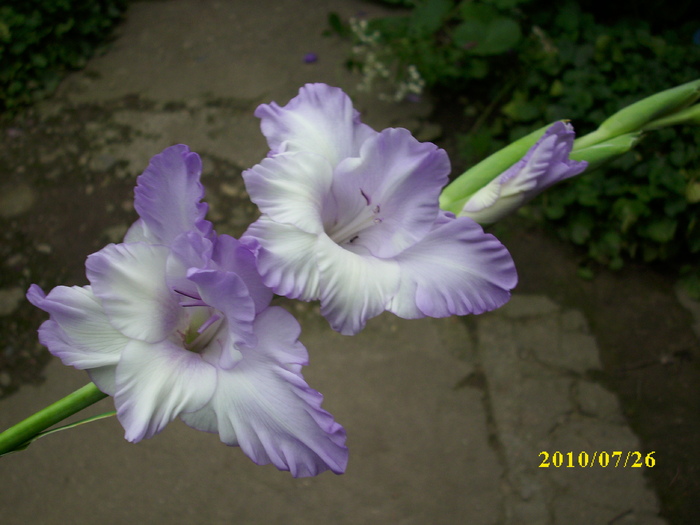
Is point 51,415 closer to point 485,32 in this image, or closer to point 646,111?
point 646,111

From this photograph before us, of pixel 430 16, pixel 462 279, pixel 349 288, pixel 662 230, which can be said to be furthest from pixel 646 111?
pixel 430 16

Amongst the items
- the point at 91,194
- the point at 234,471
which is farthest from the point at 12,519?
the point at 91,194

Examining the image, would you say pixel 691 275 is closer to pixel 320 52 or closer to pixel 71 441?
pixel 320 52

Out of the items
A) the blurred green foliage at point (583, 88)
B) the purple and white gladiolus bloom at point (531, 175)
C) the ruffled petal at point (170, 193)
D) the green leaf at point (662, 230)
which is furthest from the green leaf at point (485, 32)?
the ruffled petal at point (170, 193)

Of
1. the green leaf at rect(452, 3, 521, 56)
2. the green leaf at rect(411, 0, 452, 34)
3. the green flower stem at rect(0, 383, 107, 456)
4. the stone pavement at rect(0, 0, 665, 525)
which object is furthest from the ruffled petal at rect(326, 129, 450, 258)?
the green leaf at rect(411, 0, 452, 34)

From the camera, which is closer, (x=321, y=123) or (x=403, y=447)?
(x=321, y=123)

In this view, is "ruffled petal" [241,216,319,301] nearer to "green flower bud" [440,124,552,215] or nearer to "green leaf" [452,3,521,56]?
"green flower bud" [440,124,552,215]
